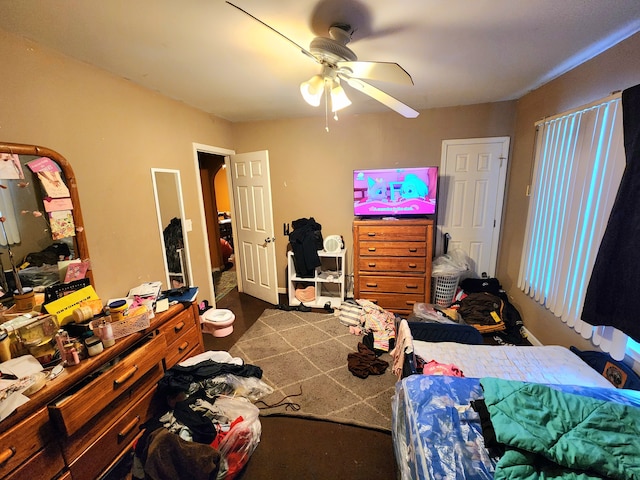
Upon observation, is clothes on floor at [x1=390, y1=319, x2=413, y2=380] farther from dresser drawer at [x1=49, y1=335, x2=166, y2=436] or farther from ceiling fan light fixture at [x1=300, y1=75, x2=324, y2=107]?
ceiling fan light fixture at [x1=300, y1=75, x2=324, y2=107]

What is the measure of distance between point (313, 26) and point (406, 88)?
4.10ft

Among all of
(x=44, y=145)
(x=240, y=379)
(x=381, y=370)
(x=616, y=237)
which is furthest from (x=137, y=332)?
(x=616, y=237)

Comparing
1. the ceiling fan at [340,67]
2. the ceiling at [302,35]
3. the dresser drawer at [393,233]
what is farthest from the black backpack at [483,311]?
the ceiling fan at [340,67]

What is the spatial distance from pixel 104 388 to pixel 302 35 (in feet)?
6.88

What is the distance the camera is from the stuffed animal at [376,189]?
118 inches

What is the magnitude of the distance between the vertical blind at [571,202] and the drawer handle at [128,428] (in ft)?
9.24

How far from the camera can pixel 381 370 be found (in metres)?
2.18

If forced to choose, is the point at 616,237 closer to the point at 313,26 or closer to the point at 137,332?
the point at 313,26

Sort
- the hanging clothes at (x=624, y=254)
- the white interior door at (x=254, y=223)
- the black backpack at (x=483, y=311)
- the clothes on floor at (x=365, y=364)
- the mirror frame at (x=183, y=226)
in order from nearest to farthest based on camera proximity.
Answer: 1. the hanging clothes at (x=624, y=254)
2. the clothes on floor at (x=365, y=364)
3. the mirror frame at (x=183, y=226)
4. the black backpack at (x=483, y=311)
5. the white interior door at (x=254, y=223)

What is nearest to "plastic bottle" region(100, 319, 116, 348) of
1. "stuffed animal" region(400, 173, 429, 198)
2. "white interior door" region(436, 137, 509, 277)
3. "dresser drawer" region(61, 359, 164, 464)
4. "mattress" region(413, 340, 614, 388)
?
"dresser drawer" region(61, 359, 164, 464)

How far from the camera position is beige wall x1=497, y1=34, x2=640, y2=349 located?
160 centimetres

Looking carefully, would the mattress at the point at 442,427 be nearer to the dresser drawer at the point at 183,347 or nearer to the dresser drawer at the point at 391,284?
the dresser drawer at the point at 183,347

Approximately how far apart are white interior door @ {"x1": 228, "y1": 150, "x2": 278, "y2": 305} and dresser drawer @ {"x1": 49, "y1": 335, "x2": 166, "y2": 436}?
1.80 metres

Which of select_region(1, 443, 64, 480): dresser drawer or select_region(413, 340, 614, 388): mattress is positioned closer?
select_region(1, 443, 64, 480): dresser drawer
